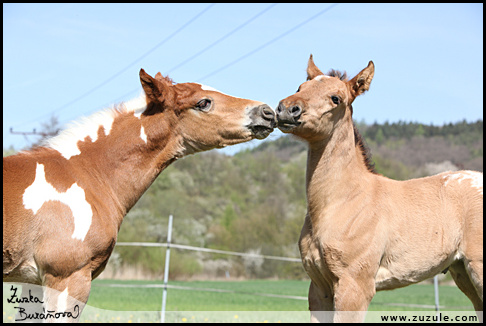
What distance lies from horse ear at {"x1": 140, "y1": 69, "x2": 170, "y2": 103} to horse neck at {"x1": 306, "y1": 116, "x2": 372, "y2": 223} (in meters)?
1.52

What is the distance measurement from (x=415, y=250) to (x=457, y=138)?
60.6 meters

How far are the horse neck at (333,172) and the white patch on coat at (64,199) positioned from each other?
2.07m

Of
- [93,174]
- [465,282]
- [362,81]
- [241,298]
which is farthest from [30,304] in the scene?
[241,298]

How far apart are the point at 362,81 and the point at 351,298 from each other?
6.93ft

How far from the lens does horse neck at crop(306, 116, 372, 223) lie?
15.1ft

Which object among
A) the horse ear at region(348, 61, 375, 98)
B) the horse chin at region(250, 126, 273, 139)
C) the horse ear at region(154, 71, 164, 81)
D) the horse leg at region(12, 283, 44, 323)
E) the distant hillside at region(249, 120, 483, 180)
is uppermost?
the distant hillside at region(249, 120, 483, 180)

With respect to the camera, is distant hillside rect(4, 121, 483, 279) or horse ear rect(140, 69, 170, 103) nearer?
horse ear rect(140, 69, 170, 103)

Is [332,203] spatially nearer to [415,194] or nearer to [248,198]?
[415,194]

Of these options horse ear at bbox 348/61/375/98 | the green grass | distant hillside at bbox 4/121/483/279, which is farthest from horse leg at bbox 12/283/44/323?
distant hillside at bbox 4/121/483/279

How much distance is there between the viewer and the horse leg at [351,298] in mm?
4078

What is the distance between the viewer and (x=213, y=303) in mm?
20719

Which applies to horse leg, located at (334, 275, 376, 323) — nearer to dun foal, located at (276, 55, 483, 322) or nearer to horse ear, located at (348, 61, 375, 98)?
dun foal, located at (276, 55, 483, 322)

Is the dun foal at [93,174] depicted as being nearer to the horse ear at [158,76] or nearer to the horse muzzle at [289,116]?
the horse ear at [158,76]

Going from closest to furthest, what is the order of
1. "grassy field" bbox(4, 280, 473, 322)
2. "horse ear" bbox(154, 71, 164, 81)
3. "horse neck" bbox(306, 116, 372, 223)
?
"horse neck" bbox(306, 116, 372, 223)
"horse ear" bbox(154, 71, 164, 81)
"grassy field" bbox(4, 280, 473, 322)
